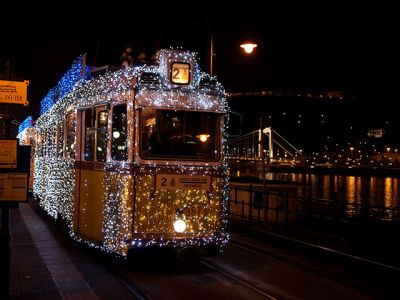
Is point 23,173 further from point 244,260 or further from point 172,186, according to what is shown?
point 244,260

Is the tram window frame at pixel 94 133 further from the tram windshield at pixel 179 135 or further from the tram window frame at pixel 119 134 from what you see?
the tram windshield at pixel 179 135

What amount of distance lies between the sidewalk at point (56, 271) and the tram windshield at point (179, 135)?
2169 millimetres

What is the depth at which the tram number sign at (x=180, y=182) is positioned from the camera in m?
9.52

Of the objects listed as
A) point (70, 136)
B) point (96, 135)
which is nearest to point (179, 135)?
point (96, 135)

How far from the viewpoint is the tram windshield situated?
31.4 ft

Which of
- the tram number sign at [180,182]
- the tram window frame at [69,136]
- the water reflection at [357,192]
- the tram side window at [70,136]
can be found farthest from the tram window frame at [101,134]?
the water reflection at [357,192]

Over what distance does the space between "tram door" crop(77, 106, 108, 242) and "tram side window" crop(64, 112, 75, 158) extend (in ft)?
2.51

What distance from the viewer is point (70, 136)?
40.4 ft

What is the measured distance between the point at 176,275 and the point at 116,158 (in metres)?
2.19

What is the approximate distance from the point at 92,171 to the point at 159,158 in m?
1.65

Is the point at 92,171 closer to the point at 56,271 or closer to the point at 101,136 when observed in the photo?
the point at 101,136

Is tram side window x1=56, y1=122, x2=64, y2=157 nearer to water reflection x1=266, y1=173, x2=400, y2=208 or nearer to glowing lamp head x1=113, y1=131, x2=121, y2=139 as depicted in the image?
glowing lamp head x1=113, y1=131, x2=121, y2=139

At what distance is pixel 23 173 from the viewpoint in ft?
24.2

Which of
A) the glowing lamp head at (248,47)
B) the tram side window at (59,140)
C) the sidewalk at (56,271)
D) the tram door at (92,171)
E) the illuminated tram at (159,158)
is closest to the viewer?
the sidewalk at (56,271)
